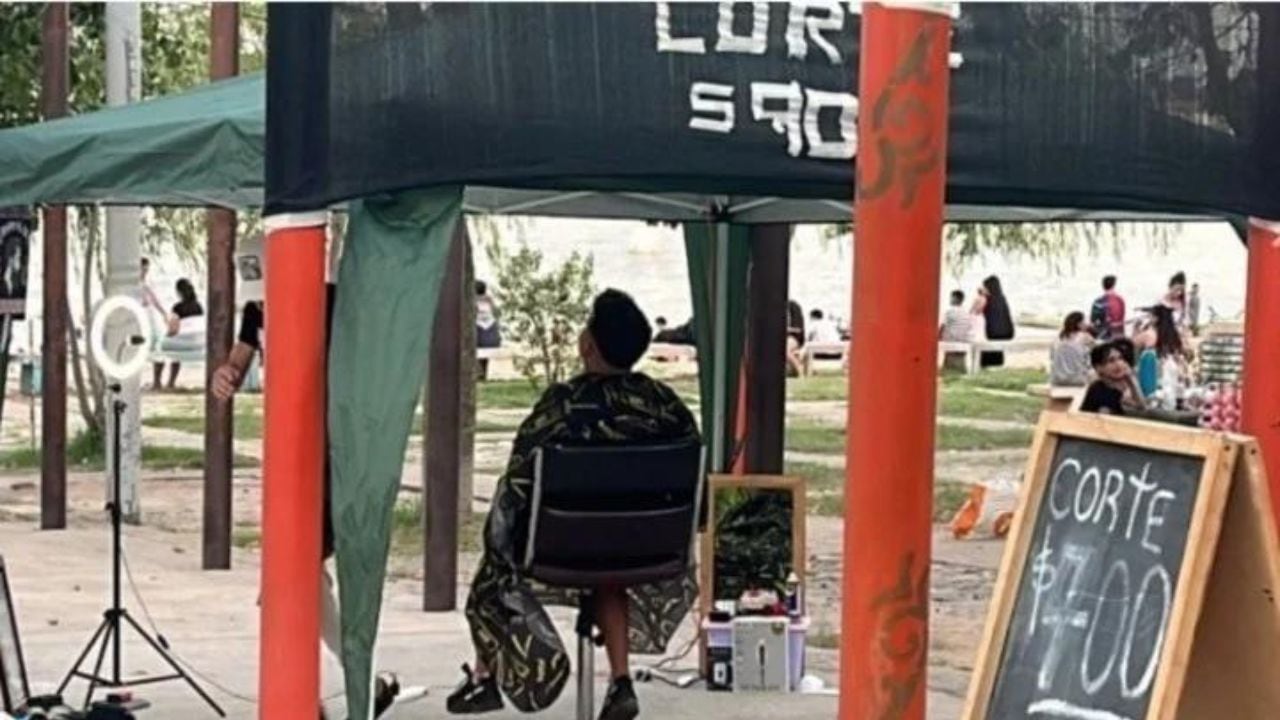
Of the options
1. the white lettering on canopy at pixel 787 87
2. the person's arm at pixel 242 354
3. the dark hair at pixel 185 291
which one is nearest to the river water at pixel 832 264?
the dark hair at pixel 185 291

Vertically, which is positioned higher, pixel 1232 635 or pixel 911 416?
pixel 911 416

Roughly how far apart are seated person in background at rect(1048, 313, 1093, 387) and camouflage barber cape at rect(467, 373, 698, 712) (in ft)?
50.8

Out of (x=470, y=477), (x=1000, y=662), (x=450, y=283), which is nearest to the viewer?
(x=1000, y=662)

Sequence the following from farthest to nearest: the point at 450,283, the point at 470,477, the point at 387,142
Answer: the point at 470,477, the point at 450,283, the point at 387,142

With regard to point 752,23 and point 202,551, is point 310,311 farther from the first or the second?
point 202,551

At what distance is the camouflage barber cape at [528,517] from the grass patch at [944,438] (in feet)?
46.2

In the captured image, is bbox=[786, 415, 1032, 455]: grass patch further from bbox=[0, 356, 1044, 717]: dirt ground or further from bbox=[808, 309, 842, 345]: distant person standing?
bbox=[808, 309, 842, 345]: distant person standing

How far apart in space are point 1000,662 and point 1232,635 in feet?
1.90

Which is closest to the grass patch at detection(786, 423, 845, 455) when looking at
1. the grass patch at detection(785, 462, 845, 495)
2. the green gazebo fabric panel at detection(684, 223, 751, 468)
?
the grass patch at detection(785, 462, 845, 495)

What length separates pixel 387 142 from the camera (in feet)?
21.3

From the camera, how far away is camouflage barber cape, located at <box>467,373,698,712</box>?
788 cm

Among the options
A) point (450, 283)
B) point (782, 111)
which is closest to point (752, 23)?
point (782, 111)

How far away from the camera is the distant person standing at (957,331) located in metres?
34.5

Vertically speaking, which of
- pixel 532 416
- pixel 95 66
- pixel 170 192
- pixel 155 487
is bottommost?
pixel 155 487
